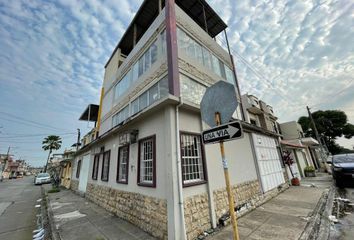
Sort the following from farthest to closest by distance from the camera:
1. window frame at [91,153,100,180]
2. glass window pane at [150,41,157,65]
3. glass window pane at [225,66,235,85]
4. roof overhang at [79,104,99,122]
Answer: roof overhang at [79,104,99,122]
glass window pane at [225,66,235,85]
window frame at [91,153,100,180]
glass window pane at [150,41,157,65]

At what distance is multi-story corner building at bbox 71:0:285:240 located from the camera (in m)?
4.44

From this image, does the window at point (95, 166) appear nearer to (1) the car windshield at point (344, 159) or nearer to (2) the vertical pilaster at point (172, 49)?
(2) the vertical pilaster at point (172, 49)

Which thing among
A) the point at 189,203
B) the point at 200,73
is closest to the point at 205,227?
the point at 189,203

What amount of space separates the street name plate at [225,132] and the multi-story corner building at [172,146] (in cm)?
210

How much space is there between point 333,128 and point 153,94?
47864 mm

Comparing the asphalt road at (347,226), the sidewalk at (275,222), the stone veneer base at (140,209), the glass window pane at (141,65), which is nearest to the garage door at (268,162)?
the sidewalk at (275,222)

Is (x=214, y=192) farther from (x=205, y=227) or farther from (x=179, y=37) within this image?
(x=179, y=37)

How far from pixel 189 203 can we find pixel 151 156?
77.3 inches

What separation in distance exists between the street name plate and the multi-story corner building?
2101 mm

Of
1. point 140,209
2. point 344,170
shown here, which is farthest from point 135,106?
point 344,170

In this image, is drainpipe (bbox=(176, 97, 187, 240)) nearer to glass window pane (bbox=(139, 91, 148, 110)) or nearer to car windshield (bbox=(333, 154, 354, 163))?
glass window pane (bbox=(139, 91, 148, 110))

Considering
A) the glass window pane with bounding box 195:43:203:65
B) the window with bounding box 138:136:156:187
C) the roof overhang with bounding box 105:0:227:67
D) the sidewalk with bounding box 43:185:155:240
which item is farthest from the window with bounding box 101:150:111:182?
the roof overhang with bounding box 105:0:227:67

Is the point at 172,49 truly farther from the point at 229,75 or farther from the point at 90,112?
the point at 90,112

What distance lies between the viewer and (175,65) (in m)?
6.14
